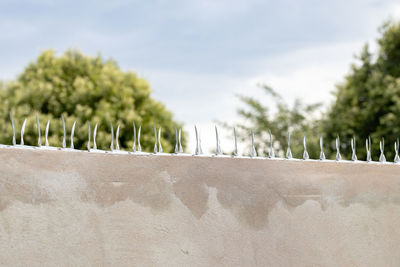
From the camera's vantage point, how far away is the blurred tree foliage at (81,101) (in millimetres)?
10336

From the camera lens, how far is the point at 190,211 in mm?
2793

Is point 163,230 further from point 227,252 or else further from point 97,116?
point 97,116

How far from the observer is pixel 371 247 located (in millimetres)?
3473

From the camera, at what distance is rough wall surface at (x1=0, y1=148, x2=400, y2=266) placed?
244cm

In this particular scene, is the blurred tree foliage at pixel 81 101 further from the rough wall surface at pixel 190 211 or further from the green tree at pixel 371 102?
the rough wall surface at pixel 190 211

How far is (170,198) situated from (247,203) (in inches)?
19.9

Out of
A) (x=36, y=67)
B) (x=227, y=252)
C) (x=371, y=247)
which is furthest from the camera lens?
(x=36, y=67)

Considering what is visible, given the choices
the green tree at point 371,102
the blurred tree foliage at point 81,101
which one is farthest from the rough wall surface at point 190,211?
the green tree at point 371,102

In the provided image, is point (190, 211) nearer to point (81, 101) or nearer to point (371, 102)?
point (81, 101)

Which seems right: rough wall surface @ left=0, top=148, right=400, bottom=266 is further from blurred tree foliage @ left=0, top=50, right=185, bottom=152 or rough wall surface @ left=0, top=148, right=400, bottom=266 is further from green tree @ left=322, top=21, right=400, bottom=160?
green tree @ left=322, top=21, right=400, bottom=160

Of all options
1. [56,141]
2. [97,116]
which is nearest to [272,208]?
[56,141]

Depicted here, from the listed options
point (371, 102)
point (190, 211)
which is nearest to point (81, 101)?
point (371, 102)

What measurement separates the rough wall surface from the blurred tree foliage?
7.02m

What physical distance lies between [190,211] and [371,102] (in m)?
10.4
